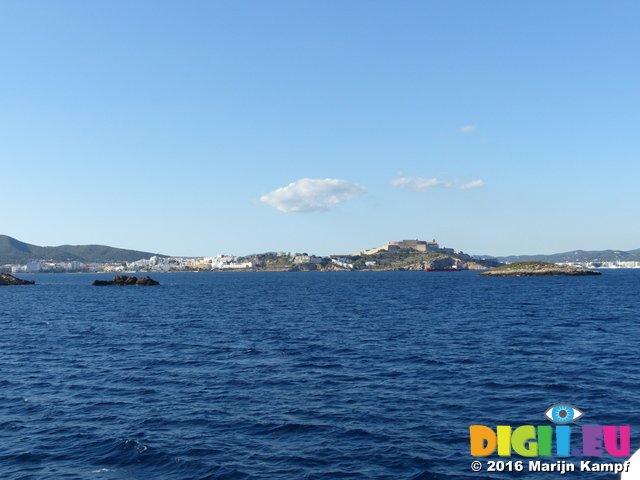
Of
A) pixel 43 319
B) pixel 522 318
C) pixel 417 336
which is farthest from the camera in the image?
pixel 43 319

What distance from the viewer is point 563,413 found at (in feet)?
102

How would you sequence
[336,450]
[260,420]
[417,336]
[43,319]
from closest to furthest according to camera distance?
[336,450], [260,420], [417,336], [43,319]

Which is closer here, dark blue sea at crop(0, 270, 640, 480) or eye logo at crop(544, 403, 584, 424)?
dark blue sea at crop(0, 270, 640, 480)

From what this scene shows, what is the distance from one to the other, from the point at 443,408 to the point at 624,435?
10.0m

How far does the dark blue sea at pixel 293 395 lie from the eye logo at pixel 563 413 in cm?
69

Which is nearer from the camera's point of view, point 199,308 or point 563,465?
point 563,465

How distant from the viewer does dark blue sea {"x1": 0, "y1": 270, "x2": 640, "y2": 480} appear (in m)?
24.1

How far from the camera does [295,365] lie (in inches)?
1767

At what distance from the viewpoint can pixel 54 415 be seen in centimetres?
3122

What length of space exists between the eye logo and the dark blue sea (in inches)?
27.2

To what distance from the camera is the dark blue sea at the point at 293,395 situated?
24.1 metres

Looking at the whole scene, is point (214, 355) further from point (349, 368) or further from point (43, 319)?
point (43, 319)

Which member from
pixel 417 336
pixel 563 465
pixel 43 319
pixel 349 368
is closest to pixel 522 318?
pixel 417 336

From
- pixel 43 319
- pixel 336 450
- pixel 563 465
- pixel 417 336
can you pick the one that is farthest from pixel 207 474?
pixel 43 319
